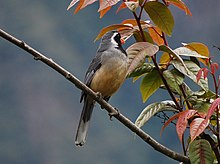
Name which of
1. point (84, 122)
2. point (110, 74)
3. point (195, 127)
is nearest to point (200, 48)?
point (195, 127)

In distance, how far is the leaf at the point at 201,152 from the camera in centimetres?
112

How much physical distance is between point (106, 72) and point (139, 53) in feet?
1.97

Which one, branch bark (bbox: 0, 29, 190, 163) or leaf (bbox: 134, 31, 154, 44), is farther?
leaf (bbox: 134, 31, 154, 44)

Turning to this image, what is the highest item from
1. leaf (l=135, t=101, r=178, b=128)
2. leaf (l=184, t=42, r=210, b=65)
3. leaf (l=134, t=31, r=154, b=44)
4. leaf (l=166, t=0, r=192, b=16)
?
leaf (l=166, t=0, r=192, b=16)

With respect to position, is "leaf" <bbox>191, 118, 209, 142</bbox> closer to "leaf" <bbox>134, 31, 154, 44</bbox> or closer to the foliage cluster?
the foliage cluster

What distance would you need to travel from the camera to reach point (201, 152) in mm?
1136

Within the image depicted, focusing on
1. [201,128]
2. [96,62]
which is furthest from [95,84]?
Answer: [201,128]

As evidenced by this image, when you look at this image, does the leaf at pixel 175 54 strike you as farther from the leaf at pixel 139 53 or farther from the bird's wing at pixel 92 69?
the bird's wing at pixel 92 69

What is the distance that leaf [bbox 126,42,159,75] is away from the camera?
106cm

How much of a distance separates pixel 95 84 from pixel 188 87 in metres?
0.49

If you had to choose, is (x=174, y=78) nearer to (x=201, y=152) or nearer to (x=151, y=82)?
(x=151, y=82)

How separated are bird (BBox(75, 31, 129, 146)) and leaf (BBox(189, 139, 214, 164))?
1.90 ft

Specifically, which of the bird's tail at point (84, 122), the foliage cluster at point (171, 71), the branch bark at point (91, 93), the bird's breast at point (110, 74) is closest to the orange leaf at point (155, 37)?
the foliage cluster at point (171, 71)

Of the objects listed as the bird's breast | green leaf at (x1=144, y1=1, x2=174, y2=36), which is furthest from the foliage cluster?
the bird's breast
